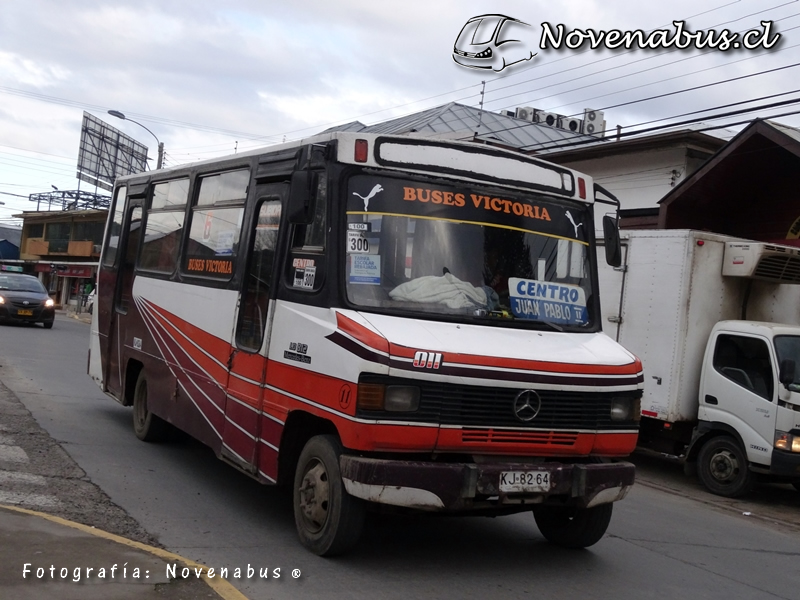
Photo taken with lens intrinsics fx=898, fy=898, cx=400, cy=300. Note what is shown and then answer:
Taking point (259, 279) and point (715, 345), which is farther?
point (715, 345)

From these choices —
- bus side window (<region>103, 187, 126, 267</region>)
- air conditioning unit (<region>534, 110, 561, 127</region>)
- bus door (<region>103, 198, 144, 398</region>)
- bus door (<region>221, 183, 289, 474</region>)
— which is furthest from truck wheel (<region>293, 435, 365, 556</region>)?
air conditioning unit (<region>534, 110, 561, 127</region>)

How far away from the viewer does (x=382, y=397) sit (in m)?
5.55

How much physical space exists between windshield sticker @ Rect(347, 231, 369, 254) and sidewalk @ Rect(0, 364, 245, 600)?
2.30 meters

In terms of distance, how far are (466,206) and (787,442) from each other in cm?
586

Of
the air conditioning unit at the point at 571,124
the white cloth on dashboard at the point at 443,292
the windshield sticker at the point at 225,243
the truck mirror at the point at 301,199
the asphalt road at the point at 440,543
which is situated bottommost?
the asphalt road at the point at 440,543

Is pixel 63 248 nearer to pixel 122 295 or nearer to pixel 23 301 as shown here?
pixel 23 301

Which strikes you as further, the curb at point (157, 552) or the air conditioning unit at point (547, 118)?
the air conditioning unit at point (547, 118)

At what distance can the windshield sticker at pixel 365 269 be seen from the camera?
6.16 meters

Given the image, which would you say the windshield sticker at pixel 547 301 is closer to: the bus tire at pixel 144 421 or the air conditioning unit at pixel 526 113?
the bus tire at pixel 144 421

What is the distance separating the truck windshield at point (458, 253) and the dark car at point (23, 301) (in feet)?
74.2

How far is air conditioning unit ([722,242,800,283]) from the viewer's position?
11297mm

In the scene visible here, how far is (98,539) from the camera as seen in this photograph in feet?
19.4

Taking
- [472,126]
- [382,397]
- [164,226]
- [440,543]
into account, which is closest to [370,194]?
[382,397]

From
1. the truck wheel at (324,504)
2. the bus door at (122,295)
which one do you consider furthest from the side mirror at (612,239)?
the bus door at (122,295)
